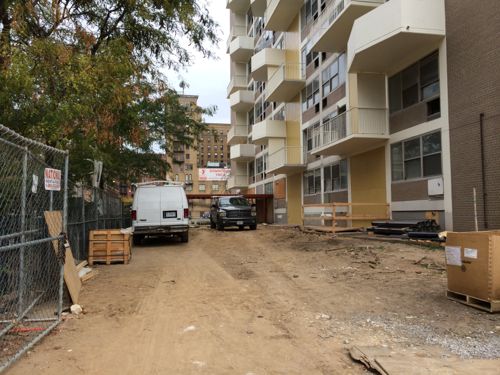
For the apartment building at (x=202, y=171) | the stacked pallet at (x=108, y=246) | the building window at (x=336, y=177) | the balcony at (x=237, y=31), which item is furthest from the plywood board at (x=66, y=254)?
the apartment building at (x=202, y=171)

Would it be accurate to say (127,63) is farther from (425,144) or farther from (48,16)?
(425,144)

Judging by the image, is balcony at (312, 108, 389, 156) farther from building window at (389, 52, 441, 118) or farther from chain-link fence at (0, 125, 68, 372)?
chain-link fence at (0, 125, 68, 372)

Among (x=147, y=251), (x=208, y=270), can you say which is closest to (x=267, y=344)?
(x=208, y=270)

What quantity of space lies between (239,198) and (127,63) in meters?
17.9

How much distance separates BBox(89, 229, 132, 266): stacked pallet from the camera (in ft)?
41.8

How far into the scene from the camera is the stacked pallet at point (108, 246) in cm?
1273

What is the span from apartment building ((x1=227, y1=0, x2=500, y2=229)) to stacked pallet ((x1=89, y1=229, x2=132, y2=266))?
1014 cm

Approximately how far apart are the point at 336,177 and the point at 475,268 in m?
18.7

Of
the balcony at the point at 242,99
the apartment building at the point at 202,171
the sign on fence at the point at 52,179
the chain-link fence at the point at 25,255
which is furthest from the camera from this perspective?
the apartment building at the point at 202,171

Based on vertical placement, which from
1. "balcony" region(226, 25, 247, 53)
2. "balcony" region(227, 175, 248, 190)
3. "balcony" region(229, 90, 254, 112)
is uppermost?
"balcony" region(226, 25, 247, 53)

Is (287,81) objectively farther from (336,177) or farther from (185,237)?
(185,237)

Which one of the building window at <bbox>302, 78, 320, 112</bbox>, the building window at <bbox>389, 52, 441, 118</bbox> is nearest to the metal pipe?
the building window at <bbox>389, 52, 441, 118</bbox>

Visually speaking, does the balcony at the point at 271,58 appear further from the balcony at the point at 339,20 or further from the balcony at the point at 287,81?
the balcony at the point at 339,20

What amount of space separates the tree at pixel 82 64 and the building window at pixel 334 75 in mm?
11925
